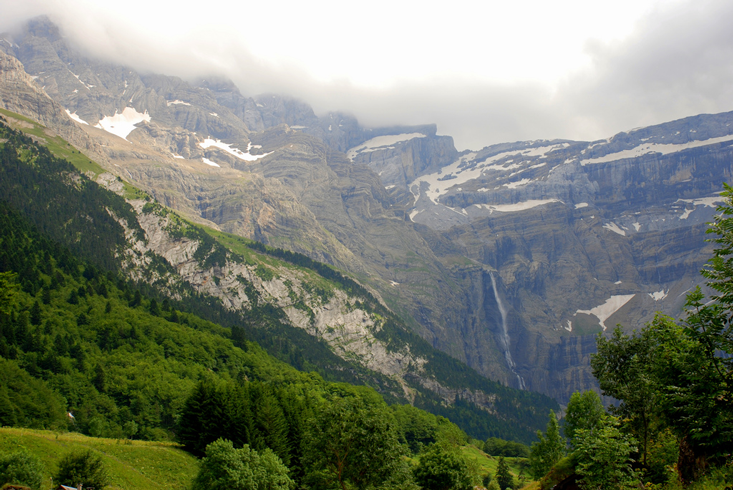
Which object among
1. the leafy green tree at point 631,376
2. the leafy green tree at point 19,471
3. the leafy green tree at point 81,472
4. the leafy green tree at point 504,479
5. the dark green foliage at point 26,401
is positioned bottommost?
the leafy green tree at point 504,479

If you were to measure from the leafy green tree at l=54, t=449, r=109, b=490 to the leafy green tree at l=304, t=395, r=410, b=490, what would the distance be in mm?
19284

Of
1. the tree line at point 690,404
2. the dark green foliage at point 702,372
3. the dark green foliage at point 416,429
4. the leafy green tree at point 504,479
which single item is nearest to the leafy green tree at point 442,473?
the tree line at point 690,404

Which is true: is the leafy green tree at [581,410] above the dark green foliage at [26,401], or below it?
above

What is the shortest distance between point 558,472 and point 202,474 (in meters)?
33.3

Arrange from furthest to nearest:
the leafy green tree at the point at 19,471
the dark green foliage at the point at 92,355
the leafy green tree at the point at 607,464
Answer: the dark green foliage at the point at 92,355 → the leafy green tree at the point at 19,471 → the leafy green tree at the point at 607,464

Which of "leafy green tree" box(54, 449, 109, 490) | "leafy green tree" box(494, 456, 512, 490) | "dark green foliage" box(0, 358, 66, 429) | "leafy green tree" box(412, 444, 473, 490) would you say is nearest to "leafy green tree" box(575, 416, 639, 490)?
"leafy green tree" box(412, 444, 473, 490)

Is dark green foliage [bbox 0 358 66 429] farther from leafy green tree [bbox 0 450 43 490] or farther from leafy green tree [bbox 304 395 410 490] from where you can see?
leafy green tree [bbox 304 395 410 490]

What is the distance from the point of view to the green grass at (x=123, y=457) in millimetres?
46138

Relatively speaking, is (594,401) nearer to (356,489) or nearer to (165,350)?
(356,489)

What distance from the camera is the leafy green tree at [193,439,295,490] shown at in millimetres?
44094

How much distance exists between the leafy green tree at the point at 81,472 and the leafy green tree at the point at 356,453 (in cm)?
1928

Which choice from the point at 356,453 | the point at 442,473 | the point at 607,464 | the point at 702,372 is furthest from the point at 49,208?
the point at 702,372

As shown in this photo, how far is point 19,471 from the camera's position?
3800 cm

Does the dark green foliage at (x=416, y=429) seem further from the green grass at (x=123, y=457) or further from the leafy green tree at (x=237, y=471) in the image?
the leafy green tree at (x=237, y=471)
